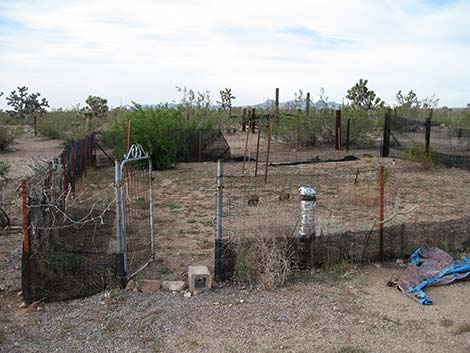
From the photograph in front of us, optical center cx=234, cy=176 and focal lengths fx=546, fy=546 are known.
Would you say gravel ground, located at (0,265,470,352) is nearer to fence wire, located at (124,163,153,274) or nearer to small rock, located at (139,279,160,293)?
small rock, located at (139,279,160,293)

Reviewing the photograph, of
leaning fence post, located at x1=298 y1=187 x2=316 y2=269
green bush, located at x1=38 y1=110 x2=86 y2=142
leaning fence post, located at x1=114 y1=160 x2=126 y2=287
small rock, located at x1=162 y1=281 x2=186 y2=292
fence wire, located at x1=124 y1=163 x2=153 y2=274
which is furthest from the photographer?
green bush, located at x1=38 y1=110 x2=86 y2=142

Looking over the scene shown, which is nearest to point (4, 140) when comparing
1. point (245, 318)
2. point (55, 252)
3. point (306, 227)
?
point (55, 252)

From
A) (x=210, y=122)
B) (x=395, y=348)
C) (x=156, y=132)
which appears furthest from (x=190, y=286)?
(x=210, y=122)

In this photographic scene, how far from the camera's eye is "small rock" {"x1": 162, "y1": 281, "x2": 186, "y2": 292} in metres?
5.87

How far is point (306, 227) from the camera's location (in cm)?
634

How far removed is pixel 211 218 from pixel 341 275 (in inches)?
135

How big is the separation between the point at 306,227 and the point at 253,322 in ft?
5.18

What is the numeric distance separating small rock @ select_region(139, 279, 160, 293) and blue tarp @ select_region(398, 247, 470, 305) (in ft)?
8.61

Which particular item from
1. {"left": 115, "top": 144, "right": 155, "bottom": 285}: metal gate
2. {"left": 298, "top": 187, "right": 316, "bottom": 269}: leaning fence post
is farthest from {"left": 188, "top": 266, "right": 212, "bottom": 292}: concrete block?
{"left": 298, "top": 187, "right": 316, "bottom": 269}: leaning fence post

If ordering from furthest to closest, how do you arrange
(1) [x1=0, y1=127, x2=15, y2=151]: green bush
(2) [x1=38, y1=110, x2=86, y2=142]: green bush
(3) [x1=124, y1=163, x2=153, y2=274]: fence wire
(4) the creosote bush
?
(2) [x1=38, y1=110, x2=86, y2=142]: green bush → (1) [x1=0, y1=127, x2=15, y2=151]: green bush → (3) [x1=124, y1=163, x2=153, y2=274]: fence wire → (4) the creosote bush

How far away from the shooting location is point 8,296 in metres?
5.81

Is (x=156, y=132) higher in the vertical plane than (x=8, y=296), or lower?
higher

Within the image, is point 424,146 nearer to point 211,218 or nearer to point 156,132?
point 156,132

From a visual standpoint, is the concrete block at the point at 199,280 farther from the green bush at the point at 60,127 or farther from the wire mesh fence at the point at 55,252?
the green bush at the point at 60,127
